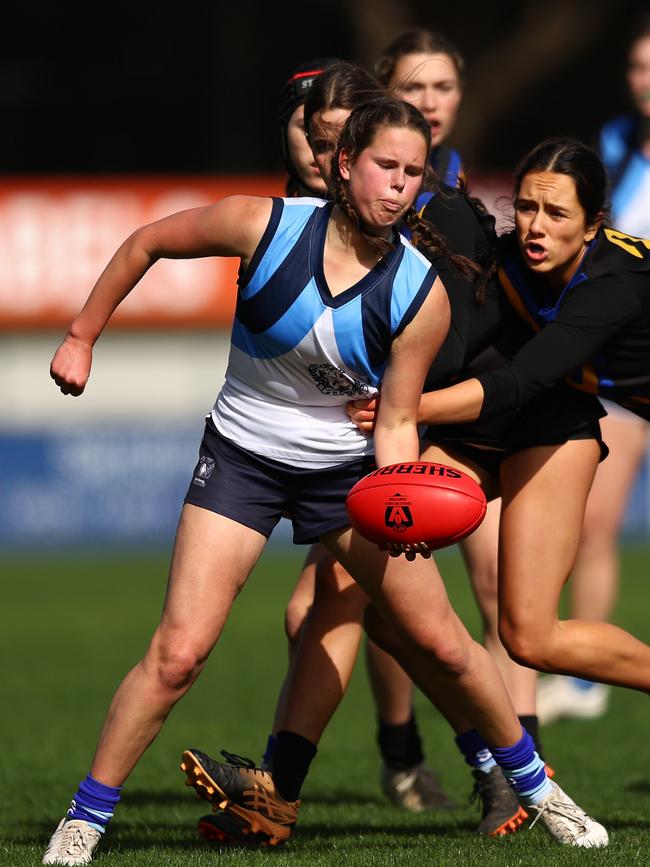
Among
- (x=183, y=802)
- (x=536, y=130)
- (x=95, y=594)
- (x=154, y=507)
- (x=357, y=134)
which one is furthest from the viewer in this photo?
(x=536, y=130)

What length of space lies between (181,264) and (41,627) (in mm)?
7425

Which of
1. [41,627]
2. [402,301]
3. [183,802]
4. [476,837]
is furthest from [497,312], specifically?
[41,627]

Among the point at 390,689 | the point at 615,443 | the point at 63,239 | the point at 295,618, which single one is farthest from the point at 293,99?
the point at 63,239

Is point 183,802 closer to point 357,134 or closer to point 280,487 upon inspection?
point 280,487

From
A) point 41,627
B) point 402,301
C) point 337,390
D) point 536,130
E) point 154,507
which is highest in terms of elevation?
point 402,301

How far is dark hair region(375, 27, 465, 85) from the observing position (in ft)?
→ 17.1

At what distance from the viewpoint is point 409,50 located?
17.1 ft

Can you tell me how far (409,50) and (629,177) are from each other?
5.51ft

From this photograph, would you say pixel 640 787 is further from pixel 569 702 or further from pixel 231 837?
pixel 569 702

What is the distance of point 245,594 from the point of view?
13.1 m

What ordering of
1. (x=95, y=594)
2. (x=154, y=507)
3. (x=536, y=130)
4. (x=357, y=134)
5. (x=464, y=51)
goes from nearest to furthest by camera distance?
(x=357, y=134) < (x=95, y=594) < (x=154, y=507) < (x=464, y=51) < (x=536, y=130)

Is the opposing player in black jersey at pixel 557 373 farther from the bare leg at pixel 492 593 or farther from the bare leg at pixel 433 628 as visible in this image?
the bare leg at pixel 492 593

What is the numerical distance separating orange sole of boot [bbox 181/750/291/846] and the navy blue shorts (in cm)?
70

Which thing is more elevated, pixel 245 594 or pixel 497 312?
pixel 497 312
